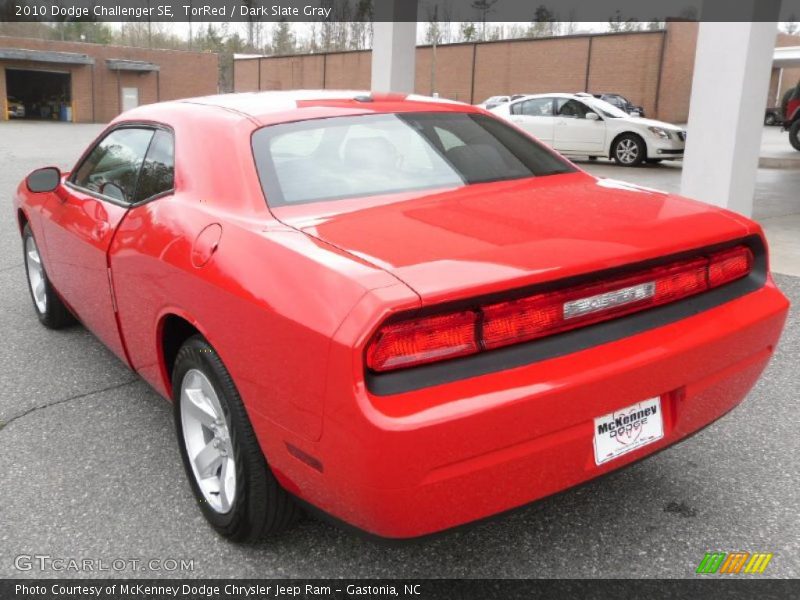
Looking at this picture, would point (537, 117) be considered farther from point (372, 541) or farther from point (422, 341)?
point (372, 541)

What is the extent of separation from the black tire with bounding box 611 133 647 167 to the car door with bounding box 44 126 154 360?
14.2 m

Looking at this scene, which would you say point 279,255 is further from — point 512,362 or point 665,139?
point 665,139

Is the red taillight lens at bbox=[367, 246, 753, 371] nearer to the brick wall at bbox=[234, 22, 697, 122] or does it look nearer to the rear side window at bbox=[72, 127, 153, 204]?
the rear side window at bbox=[72, 127, 153, 204]

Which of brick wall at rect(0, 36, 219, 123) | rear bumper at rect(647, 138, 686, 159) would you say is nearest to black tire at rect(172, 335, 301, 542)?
rear bumper at rect(647, 138, 686, 159)

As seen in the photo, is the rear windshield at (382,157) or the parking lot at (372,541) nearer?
the parking lot at (372,541)

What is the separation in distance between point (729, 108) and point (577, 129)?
974cm

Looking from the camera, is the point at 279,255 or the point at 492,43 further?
the point at 492,43

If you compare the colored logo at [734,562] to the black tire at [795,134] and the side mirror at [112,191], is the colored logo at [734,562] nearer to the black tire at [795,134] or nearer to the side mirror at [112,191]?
the side mirror at [112,191]

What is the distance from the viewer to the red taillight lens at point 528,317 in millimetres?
1840

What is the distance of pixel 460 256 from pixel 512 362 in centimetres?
31

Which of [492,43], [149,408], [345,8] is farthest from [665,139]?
[345,8]

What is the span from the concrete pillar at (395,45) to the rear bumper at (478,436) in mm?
9209

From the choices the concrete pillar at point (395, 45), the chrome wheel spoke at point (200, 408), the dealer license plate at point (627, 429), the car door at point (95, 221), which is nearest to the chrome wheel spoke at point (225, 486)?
the chrome wheel spoke at point (200, 408)

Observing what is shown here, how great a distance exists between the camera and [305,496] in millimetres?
2055
